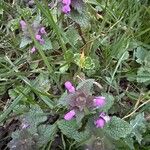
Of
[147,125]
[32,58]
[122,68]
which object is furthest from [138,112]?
[32,58]

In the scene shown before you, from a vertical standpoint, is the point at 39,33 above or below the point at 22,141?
above

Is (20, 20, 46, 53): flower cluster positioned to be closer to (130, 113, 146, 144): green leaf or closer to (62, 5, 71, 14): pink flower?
(62, 5, 71, 14): pink flower

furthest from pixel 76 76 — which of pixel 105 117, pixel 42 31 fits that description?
pixel 105 117

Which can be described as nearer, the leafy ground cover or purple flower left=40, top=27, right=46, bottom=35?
the leafy ground cover

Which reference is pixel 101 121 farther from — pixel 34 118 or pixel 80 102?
pixel 34 118

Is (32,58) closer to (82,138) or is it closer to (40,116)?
(40,116)

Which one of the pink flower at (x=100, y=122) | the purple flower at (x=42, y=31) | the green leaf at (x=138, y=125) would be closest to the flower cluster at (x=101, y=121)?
the pink flower at (x=100, y=122)

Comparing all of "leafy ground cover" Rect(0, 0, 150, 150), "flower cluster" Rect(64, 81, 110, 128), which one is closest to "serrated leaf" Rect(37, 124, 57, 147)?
"leafy ground cover" Rect(0, 0, 150, 150)

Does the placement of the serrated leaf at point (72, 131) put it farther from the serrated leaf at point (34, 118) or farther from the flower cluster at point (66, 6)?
the flower cluster at point (66, 6)

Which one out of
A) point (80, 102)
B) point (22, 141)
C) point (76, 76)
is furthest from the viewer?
point (76, 76)
